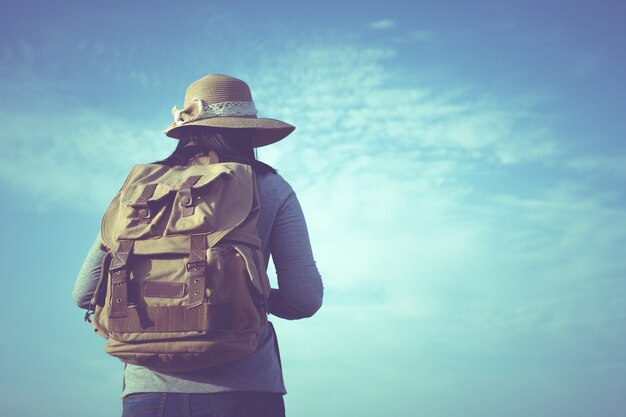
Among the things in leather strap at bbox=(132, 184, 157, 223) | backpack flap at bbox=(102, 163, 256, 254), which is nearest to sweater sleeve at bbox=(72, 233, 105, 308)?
backpack flap at bbox=(102, 163, 256, 254)

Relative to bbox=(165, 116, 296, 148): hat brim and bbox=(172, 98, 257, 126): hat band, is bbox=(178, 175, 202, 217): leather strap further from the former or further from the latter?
bbox=(172, 98, 257, 126): hat band

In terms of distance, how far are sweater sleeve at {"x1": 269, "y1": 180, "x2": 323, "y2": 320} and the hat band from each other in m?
0.68

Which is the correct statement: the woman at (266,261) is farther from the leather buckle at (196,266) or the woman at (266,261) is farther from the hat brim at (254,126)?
the leather buckle at (196,266)

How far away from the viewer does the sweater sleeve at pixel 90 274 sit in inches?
139

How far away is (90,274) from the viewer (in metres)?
3.54

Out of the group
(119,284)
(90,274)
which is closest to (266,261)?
(119,284)

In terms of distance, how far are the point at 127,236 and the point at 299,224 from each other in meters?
0.82

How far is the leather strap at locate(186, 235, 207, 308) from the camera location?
3.09m

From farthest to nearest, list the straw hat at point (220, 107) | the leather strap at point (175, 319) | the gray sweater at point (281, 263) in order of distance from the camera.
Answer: the straw hat at point (220, 107)
the gray sweater at point (281, 263)
the leather strap at point (175, 319)

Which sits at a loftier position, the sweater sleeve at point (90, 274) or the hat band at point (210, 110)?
the hat band at point (210, 110)

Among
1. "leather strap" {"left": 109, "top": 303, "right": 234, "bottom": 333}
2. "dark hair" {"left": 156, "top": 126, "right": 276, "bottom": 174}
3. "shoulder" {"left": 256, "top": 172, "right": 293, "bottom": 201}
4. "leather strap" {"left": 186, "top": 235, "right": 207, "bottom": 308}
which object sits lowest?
"leather strap" {"left": 109, "top": 303, "right": 234, "bottom": 333}

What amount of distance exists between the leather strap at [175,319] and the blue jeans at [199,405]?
0.30 m

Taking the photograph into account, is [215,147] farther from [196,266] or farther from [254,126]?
[196,266]

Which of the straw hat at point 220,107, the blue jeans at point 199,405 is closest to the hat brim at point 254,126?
the straw hat at point 220,107
